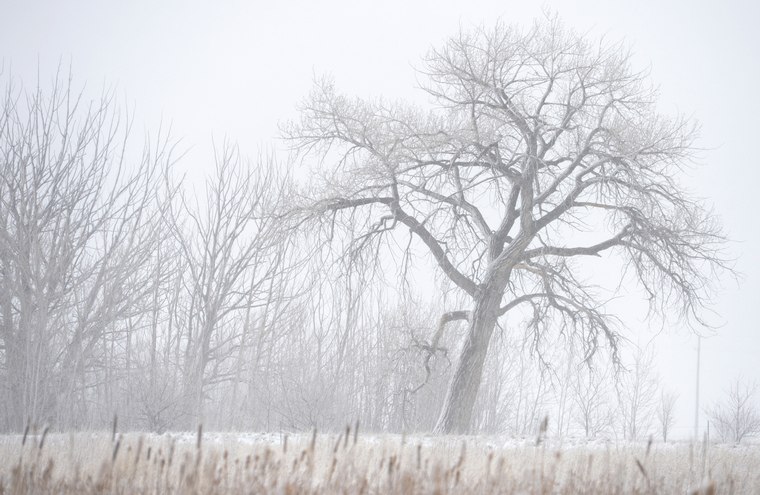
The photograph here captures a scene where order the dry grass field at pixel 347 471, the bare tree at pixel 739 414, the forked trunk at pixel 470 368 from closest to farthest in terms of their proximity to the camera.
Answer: the dry grass field at pixel 347 471 < the forked trunk at pixel 470 368 < the bare tree at pixel 739 414

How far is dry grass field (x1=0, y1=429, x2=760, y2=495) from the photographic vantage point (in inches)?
167

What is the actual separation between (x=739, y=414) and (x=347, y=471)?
39.7 m

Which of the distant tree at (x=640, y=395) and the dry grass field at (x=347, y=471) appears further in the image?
the distant tree at (x=640, y=395)

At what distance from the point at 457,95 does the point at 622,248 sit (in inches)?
199

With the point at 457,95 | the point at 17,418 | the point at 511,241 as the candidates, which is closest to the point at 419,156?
the point at 457,95

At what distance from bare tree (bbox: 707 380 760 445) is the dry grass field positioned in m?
30.2

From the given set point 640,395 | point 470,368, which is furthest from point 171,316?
point 640,395

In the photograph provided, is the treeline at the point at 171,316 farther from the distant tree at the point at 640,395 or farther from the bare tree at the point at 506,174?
the distant tree at the point at 640,395

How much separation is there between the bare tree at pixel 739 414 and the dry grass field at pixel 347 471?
30161mm

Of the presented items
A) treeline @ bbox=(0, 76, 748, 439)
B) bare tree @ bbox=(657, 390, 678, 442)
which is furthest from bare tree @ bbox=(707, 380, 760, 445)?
treeline @ bbox=(0, 76, 748, 439)

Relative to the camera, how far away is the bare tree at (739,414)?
120ft

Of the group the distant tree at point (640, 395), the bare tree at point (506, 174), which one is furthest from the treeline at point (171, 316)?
the distant tree at point (640, 395)

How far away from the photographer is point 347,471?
4793 millimetres

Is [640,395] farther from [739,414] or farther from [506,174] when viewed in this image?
[506,174]
